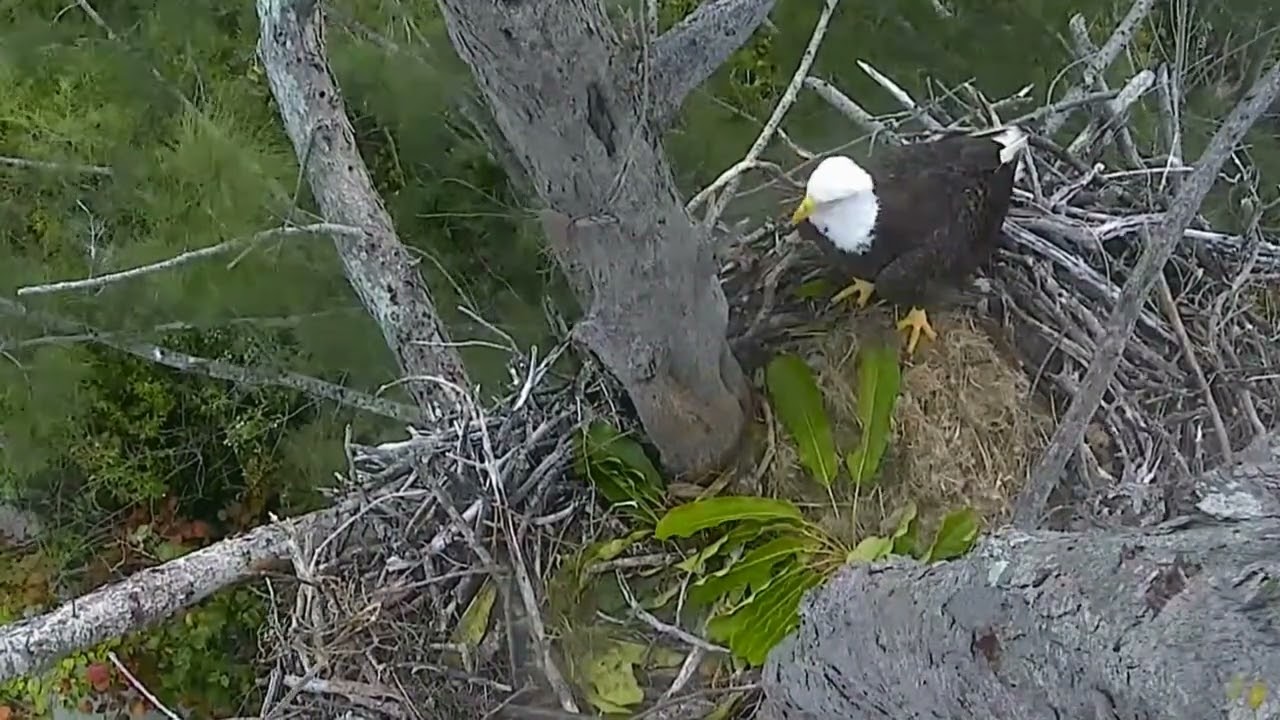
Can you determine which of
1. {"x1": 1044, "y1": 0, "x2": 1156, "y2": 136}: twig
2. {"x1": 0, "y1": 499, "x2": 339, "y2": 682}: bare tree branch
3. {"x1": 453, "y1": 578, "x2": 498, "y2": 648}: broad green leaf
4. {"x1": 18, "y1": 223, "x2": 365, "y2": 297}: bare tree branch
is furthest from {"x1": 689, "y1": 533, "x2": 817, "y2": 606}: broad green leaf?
{"x1": 1044, "y1": 0, "x2": 1156, "y2": 136}: twig

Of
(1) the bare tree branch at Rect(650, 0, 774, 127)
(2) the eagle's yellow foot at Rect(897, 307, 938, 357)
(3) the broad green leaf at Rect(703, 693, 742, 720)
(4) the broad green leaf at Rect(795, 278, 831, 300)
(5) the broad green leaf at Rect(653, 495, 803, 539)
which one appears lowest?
(3) the broad green leaf at Rect(703, 693, 742, 720)

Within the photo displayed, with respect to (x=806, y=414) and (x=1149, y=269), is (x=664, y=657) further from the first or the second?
(x=1149, y=269)

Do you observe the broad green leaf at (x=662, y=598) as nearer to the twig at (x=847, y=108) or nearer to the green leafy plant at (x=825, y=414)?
the green leafy plant at (x=825, y=414)

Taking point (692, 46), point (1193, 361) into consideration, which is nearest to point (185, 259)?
point (692, 46)

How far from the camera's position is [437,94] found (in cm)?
204

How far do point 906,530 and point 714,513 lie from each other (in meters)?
0.22

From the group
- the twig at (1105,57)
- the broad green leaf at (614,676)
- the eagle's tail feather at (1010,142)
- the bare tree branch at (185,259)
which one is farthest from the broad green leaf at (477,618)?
the twig at (1105,57)

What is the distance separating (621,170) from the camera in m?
1.01

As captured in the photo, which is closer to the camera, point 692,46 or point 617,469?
point 692,46

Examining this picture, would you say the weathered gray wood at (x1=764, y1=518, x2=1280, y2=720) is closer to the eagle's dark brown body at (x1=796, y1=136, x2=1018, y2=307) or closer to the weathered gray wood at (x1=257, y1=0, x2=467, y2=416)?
the eagle's dark brown body at (x1=796, y1=136, x2=1018, y2=307)

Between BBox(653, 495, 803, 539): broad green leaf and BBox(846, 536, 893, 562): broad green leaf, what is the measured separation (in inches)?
3.2

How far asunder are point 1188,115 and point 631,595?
125cm

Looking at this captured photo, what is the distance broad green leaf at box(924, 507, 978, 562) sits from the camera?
1.28m

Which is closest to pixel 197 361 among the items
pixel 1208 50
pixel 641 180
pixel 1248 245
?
pixel 641 180
